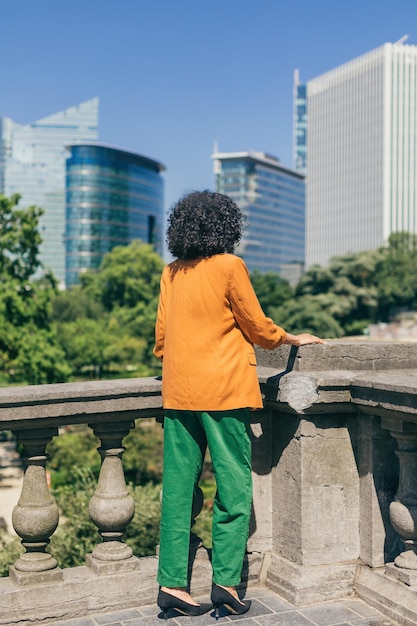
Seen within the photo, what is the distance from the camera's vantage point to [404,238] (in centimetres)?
8725

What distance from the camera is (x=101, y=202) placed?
13475 cm

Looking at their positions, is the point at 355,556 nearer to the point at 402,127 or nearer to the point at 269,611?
the point at 269,611

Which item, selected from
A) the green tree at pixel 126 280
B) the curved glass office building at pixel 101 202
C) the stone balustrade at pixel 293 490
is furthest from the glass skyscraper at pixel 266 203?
the stone balustrade at pixel 293 490

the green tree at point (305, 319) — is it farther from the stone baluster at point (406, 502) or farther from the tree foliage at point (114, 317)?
the stone baluster at point (406, 502)

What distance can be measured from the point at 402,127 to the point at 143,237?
154 ft

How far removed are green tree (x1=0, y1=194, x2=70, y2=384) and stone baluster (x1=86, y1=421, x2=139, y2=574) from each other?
22636 millimetres

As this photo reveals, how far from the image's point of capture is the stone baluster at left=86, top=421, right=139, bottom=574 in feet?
13.3

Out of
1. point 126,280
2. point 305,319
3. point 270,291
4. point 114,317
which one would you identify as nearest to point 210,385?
point 305,319

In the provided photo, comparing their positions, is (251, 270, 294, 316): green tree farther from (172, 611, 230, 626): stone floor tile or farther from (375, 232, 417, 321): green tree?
(172, 611, 230, 626): stone floor tile

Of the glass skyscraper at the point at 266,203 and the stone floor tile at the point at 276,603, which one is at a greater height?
the glass skyscraper at the point at 266,203

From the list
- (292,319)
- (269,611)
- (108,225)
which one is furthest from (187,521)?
(108,225)

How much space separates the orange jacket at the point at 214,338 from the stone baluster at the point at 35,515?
0.67m

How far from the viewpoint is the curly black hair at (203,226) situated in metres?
3.86

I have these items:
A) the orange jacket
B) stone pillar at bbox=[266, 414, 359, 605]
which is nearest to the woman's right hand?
the orange jacket
